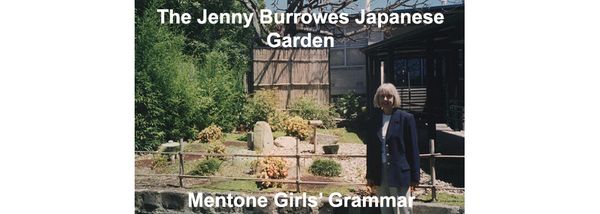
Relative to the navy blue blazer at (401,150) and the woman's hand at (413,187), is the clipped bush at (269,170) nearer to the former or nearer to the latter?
the navy blue blazer at (401,150)

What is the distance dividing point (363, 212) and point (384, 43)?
51.2 inches

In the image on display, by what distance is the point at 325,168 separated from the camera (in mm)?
3965

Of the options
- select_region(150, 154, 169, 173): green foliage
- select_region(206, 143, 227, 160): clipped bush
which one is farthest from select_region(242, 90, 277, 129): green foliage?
select_region(150, 154, 169, 173): green foliage

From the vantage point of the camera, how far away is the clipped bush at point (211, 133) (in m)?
3.99

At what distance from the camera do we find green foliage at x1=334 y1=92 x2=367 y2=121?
382 cm

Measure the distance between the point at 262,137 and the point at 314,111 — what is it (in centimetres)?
46

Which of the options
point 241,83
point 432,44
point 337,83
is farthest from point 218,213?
point 432,44

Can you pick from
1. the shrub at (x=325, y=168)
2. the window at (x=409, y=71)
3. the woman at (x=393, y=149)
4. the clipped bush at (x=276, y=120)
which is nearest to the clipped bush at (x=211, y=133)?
the clipped bush at (x=276, y=120)

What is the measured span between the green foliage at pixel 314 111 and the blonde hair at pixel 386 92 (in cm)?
35

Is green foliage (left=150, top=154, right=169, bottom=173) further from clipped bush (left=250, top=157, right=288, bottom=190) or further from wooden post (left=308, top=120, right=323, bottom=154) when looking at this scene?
wooden post (left=308, top=120, right=323, bottom=154)

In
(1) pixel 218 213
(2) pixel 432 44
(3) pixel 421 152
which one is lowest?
(1) pixel 218 213

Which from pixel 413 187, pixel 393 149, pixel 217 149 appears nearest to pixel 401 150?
pixel 393 149

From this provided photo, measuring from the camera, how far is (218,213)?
3.84 metres

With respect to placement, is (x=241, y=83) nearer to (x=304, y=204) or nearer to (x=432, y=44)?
(x=304, y=204)
